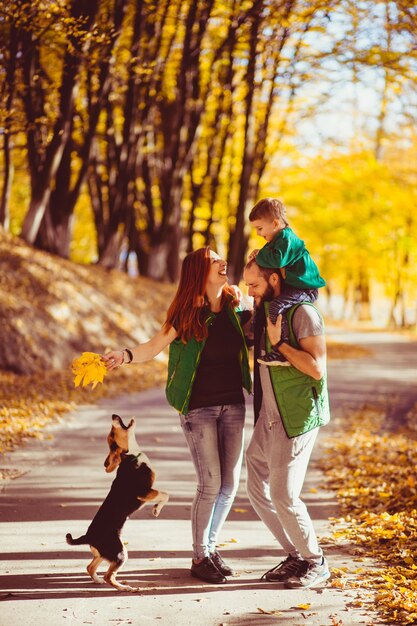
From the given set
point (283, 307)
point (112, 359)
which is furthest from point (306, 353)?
point (112, 359)

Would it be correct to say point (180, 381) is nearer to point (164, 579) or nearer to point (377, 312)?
point (164, 579)

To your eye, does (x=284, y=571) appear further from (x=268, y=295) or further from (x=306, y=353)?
(x=268, y=295)

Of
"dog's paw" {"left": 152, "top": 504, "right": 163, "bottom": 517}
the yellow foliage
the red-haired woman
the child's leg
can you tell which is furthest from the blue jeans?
the yellow foliage

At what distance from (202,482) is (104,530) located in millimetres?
687

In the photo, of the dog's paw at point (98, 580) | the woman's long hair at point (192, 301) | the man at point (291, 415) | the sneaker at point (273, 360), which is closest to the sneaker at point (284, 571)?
the man at point (291, 415)

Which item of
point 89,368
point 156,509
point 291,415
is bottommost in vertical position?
point 156,509

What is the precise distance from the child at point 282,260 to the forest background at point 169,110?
6.41 meters

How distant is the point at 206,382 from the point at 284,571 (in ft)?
4.11

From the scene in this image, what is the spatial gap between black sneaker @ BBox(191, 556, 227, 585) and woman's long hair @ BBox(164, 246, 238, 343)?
1.37 meters

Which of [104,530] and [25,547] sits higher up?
[104,530]

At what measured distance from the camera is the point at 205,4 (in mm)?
17750

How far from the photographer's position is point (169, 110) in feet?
78.8

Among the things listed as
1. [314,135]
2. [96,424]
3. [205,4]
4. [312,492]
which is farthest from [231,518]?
[314,135]

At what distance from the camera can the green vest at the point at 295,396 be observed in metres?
4.75
